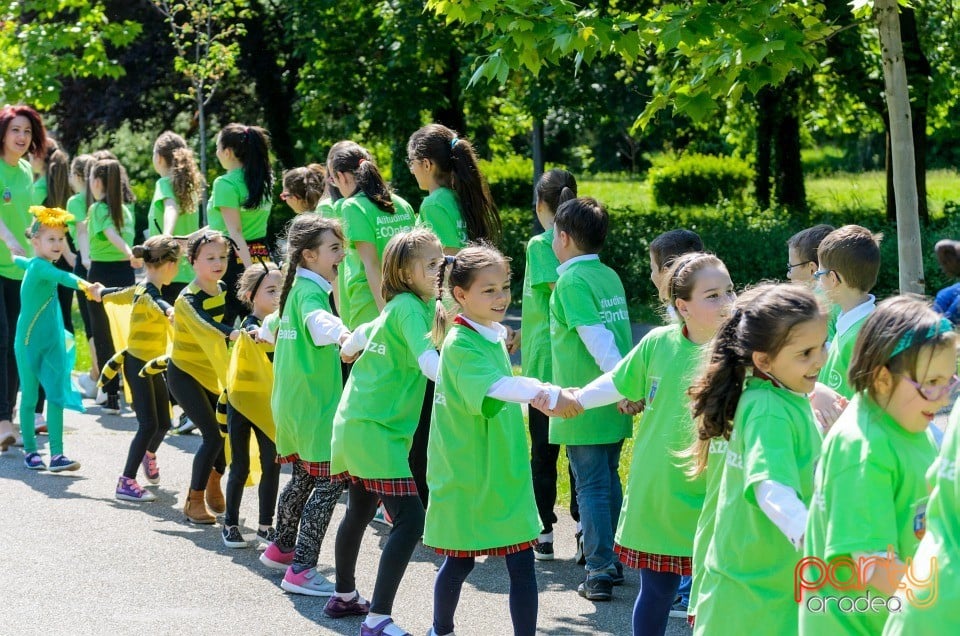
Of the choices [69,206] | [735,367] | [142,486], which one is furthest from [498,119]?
[735,367]

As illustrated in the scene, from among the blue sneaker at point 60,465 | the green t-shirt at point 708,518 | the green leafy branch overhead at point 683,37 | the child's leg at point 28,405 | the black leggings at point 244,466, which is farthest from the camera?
the child's leg at point 28,405

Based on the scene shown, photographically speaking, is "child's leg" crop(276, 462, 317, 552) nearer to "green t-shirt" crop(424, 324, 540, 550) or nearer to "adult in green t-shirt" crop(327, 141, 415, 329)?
"adult in green t-shirt" crop(327, 141, 415, 329)

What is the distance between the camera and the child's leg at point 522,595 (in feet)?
15.4

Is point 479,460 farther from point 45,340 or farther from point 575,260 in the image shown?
point 45,340

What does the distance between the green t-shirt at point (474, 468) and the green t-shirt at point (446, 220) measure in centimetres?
198

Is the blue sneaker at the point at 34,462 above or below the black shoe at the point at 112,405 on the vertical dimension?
below

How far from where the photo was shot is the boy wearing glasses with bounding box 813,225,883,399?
16.0 feet

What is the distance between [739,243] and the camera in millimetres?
14406

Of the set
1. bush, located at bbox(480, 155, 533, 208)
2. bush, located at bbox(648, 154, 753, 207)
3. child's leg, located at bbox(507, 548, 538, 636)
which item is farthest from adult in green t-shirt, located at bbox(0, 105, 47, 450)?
bush, located at bbox(648, 154, 753, 207)

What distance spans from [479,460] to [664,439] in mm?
714

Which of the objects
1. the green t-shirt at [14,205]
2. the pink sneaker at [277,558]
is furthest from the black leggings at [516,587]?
the green t-shirt at [14,205]

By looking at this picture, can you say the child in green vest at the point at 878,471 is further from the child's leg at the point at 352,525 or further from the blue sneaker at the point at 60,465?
the blue sneaker at the point at 60,465

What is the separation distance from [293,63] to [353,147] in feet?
54.1

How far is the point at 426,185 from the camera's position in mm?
6879
